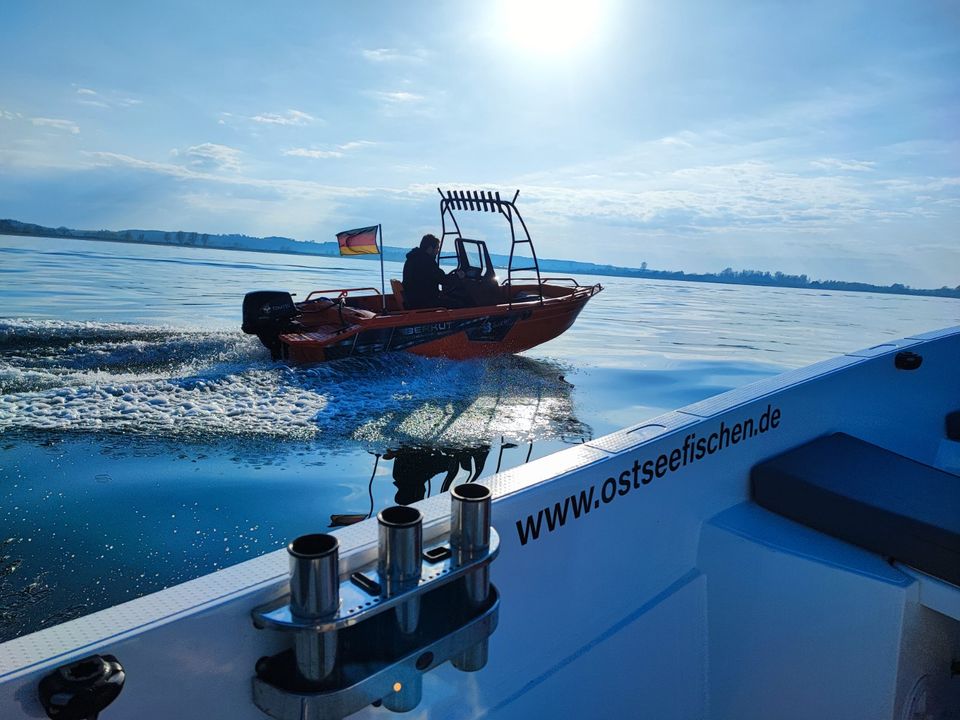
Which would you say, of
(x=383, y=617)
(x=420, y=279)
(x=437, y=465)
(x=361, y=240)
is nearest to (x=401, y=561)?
(x=383, y=617)

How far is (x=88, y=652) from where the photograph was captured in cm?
81

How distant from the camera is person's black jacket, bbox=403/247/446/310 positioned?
702cm

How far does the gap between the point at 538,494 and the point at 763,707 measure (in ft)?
3.55

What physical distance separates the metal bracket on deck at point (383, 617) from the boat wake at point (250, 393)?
334 centimetres

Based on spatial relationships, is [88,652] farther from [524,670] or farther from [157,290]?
[157,290]

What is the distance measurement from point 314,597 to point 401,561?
0.50 feet

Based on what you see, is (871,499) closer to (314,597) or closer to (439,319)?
(314,597)

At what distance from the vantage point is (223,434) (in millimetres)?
4289

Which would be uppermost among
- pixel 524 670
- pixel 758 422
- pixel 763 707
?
pixel 758 422

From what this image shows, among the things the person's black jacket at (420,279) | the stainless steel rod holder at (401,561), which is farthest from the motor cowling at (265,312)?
the stainless steel rod holder at (401,561)

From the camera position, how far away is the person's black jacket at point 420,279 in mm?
7016

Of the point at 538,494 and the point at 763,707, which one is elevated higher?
the point at 538,494

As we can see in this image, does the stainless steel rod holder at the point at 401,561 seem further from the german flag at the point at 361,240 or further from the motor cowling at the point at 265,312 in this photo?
the german flag at the point at 361,240

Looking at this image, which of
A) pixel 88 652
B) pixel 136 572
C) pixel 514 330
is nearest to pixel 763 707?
pixel 88 652
